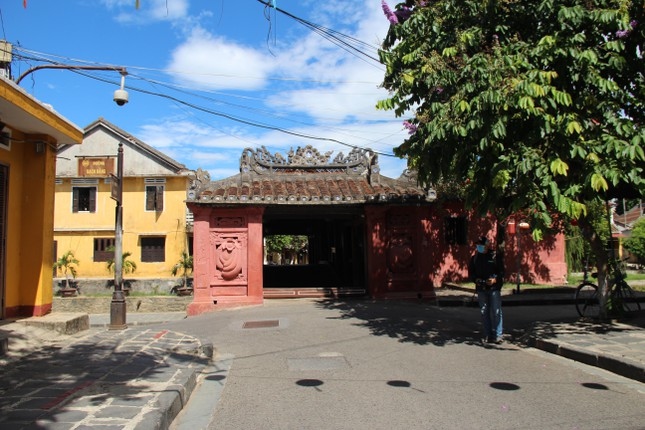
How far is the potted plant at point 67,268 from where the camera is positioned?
24180 millimetres

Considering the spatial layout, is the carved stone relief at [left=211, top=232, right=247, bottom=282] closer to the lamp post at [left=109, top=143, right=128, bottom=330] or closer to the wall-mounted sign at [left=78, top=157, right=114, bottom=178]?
the lamp post at [left=109, top=143, right=128, bottom=330]

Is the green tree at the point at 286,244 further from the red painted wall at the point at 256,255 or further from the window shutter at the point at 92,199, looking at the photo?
the red painted wall at the point at 256,255

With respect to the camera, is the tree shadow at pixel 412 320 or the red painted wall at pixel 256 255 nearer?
the tree shadow at pixel 412 320

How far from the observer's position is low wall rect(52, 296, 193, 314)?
71.6ft

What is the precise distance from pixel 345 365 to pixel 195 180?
8.06m

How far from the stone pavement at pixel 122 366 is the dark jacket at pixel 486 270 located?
3.66ft

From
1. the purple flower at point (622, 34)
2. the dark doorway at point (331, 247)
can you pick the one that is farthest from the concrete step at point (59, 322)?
the purple flower at point (622, 34)

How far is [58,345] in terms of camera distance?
7.62 m

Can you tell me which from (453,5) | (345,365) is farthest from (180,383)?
(453,5)

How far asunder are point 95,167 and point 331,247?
13443 mm

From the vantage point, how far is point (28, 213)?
876 cm

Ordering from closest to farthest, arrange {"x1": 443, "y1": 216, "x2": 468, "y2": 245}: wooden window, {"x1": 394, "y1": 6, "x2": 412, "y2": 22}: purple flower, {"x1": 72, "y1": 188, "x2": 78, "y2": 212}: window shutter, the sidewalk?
the sidewalk
{"x1": 394, "y1": 6, "x2": 412, "y2": 22}: purple flower
{"x1": 443, "y1": 216, "x2": 468, "y2": 245}: wooden window
{"x1": 72, "y1": 188, "x2": 78, "y2": 212}: window shutter

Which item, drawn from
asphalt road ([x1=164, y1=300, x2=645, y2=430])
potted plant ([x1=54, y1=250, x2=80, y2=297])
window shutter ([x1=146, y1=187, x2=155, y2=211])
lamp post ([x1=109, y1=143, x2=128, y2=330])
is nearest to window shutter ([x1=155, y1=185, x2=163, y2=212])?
window shutter ([x1=146, y1=187, x2=155, y2=211])

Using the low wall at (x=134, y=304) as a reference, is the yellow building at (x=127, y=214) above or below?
above
